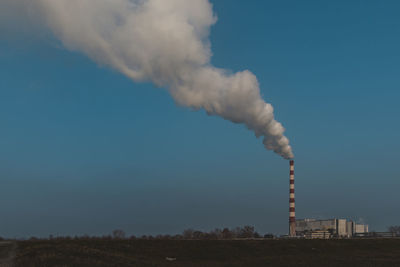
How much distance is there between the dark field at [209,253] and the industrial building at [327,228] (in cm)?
3035

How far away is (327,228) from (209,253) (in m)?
52.4

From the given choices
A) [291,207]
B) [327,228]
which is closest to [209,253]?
[291,207]

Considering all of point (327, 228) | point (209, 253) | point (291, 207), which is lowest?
point (209, 253)

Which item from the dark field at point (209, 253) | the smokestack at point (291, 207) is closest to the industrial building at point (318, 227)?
the smokestack at point (291, 207)

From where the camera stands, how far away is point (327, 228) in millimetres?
83312

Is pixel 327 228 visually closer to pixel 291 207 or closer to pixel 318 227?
pixel 318 227

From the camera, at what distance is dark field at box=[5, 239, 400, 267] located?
27.9 meters

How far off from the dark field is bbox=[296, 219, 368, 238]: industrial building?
1195 inches

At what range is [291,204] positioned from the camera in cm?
8100

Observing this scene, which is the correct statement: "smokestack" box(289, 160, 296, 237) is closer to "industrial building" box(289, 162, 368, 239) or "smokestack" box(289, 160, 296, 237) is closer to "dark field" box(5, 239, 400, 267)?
"industrial building" box(289, 162, 368, 239)

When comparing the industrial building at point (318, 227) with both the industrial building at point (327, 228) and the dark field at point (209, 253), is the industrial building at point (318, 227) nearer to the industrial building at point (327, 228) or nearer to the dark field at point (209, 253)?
the industrial building at point (327, 228)

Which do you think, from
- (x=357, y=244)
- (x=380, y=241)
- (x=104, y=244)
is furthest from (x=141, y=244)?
(x=380, y=241)

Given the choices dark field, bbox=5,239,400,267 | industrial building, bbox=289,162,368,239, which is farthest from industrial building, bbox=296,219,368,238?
dark field, bbox=5,239,400,267

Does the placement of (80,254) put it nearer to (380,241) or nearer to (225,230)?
(380,241)
